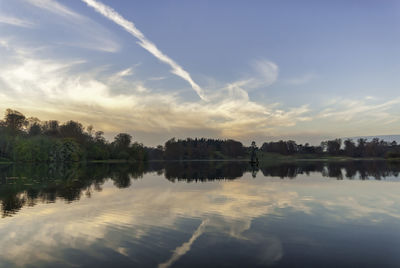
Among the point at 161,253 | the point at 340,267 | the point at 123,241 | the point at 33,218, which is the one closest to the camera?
the point at 340,267

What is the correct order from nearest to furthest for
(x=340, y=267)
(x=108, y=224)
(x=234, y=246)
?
(x=340, y=267), (x=234, y=246), (x=108, y=224)

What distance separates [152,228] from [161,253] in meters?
5.52

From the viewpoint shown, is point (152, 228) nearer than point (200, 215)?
Yes

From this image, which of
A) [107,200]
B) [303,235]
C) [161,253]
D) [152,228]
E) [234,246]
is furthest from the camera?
[107,200]

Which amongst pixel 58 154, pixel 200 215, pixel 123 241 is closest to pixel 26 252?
pixel 123 241

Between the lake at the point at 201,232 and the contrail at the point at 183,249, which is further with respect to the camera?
the lake at the point at 201,232

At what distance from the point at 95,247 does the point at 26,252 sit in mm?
3869

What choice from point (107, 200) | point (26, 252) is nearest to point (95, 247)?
point (26, 252)

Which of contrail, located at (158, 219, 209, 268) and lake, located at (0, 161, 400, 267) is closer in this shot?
contrail, located at (158, 219, 209, 268)

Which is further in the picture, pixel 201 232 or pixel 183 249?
pixel 201 232

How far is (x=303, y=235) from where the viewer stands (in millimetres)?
18594

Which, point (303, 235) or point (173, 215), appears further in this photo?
point (173, 215)

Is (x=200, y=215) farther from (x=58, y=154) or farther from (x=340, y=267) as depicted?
(x=58, y=154)

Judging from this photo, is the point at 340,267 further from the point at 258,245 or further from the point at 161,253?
the point at 161,253
